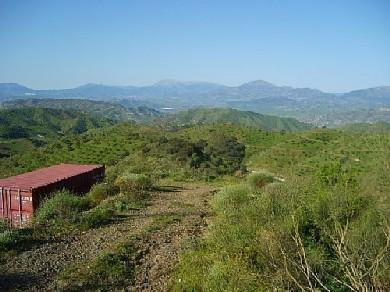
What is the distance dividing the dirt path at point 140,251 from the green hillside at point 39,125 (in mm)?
71701

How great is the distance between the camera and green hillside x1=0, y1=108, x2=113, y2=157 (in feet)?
300

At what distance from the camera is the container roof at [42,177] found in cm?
1351

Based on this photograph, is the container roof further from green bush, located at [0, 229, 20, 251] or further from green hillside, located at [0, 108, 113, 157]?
green hillside, located at [0, 108, 113, 157]

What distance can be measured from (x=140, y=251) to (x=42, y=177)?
21.5ft

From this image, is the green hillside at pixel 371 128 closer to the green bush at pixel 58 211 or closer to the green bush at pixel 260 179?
the green bush at pixel 260 179

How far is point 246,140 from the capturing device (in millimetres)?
53594

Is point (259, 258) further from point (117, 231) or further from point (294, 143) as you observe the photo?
point (294, 143)

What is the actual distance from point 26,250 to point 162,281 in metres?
3.42

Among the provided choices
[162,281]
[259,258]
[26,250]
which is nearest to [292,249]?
[259,258]

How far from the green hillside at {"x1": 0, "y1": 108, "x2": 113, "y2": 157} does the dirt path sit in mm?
71701

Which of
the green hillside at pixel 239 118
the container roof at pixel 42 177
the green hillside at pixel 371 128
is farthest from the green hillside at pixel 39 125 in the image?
the container roof at pixel 42 177

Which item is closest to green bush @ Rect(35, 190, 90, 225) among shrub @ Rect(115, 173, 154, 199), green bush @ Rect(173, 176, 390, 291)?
shrub @ Rect(115, 173, 154, 199)

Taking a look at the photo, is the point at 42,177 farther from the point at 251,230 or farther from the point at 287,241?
the point at 287,241

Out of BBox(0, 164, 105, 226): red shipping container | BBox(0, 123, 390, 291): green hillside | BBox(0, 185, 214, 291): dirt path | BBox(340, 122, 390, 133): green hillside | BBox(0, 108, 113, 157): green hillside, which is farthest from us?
BBox(0, 108, 113, 157): green hillside
